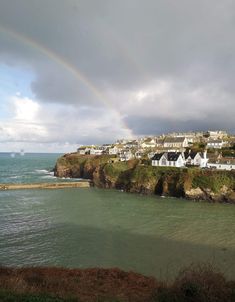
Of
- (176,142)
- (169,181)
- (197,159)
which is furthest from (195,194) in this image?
(176,142)

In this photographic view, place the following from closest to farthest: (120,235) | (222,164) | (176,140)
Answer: (120,235), (222,164), (176,140)

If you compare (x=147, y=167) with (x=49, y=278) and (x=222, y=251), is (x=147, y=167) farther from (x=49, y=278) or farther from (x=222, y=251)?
(x=49, y=278)

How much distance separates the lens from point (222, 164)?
8081cm

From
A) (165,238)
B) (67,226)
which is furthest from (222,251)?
(67,226)

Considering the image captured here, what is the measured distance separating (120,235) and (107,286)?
55.9 ft

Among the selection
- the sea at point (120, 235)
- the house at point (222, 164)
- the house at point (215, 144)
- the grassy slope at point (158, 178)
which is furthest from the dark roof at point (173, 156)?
the house at point (215, 144)

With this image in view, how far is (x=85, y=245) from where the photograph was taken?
A: 32719 millimetres

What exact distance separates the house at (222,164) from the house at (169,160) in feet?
25.6

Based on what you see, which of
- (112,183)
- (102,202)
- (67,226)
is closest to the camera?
(67,226)

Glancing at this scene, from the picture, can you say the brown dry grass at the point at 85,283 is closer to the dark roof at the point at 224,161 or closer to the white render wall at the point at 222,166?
the white render wall at the point at 222,166

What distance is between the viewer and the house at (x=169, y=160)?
3482 inches

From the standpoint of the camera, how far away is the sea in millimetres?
28000

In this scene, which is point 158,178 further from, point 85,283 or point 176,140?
point 176,140

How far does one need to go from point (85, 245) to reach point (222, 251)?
13684mm
